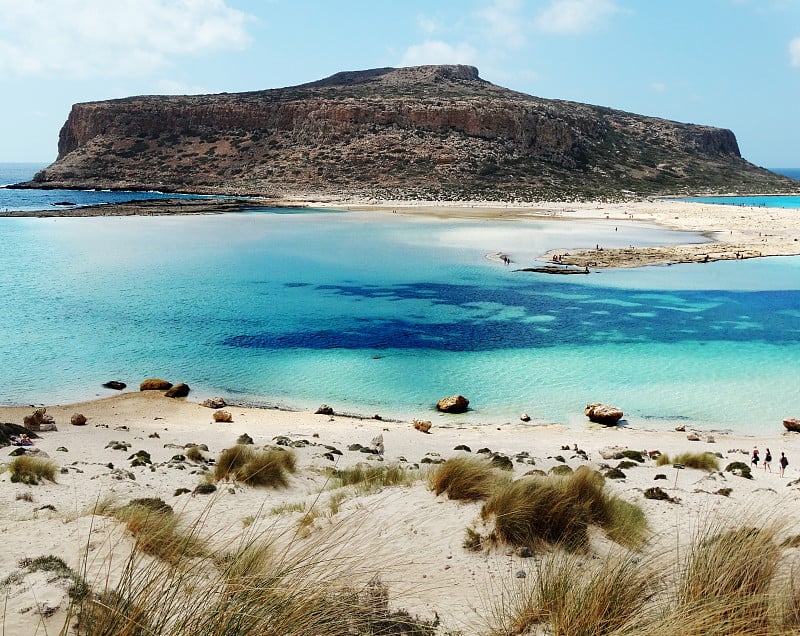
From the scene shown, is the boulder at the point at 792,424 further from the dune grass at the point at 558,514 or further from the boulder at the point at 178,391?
the boulder at the point at 178,391

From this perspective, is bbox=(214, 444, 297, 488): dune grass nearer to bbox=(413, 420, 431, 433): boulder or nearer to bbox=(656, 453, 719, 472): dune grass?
bbox=(413, 420, 431, 433): boulder

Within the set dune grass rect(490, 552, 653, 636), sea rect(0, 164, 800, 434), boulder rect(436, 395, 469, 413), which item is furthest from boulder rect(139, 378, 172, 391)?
dune grass rect(490, 552, 653, 636)

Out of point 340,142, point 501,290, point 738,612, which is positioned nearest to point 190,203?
point 340,142

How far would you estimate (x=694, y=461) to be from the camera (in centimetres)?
929

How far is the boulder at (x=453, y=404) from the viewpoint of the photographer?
43.2ft

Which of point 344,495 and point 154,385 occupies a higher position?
point 344,495

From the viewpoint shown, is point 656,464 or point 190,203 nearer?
point 656,464

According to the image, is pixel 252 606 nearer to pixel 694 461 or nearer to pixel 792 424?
pixel 694 461

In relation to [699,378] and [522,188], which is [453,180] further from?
[699,378]

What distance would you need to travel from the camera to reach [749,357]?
1691cm

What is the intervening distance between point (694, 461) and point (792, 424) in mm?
4455

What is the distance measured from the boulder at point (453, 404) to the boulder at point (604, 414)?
101 inches

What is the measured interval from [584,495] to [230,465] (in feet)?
14.2

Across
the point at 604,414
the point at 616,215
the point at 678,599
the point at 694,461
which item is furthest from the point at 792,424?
the point at 616,215
